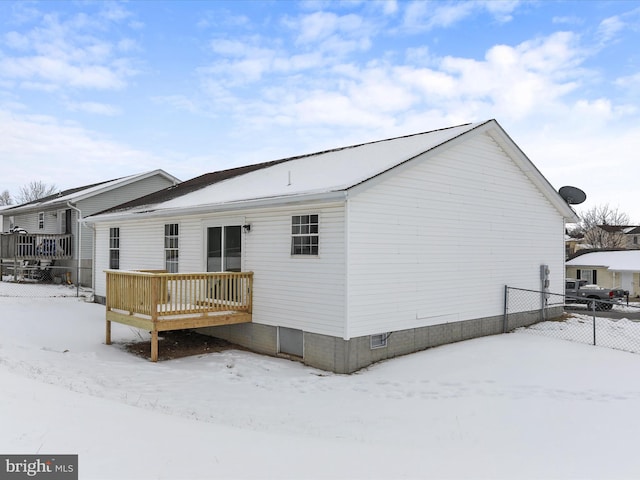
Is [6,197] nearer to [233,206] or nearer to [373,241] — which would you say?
[233,206]

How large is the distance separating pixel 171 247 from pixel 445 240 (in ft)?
25.9

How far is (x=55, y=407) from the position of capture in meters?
4.90

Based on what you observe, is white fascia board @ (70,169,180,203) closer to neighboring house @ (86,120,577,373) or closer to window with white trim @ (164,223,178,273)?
neighboring house @ (86,120,577,373)

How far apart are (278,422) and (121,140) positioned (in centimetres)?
3029

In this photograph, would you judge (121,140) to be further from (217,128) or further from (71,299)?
(71,299)

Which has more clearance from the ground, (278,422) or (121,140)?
(121,140)

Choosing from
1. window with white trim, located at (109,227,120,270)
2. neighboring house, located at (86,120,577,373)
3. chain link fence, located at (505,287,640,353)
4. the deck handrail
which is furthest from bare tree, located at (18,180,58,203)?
chain link fence, located at (505,287,640,353)

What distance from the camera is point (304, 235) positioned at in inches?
396

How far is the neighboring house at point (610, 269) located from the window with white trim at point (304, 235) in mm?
28501

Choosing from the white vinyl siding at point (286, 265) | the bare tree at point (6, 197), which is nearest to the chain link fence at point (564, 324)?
the white vinyl siding at point (286, 265)

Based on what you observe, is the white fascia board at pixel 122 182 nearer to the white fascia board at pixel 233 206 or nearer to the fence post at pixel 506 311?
the white fascia board at pixel 233 206

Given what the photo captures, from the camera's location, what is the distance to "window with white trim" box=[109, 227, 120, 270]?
16.7 meters

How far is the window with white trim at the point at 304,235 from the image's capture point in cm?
991

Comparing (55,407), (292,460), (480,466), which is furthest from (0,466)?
(480,466)
